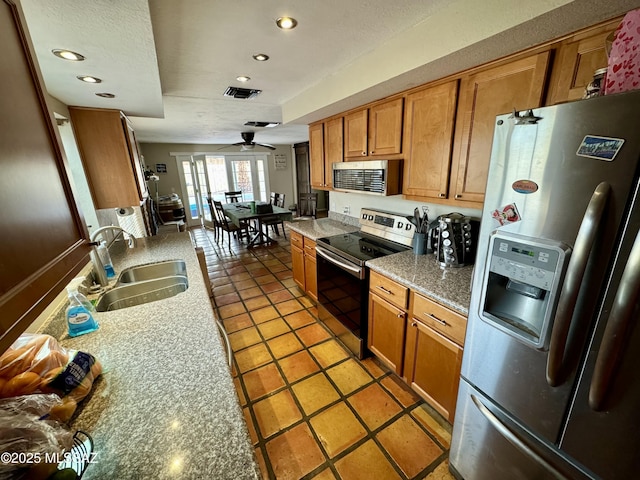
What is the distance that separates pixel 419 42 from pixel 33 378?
7.14ft

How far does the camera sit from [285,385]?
193 cm

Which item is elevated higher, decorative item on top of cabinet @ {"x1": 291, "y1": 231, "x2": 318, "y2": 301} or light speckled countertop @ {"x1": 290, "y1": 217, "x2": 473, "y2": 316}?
light speckled countertop @ {"x1": 290, "y1": 217, "x2": 473, "y2": 316}

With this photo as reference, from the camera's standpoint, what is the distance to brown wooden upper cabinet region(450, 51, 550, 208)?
1.25 meters

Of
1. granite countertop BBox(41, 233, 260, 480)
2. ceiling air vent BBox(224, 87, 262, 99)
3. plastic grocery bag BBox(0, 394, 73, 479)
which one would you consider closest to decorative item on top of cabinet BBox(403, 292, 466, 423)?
granite countertop BBox(41, 233, 260, 480)

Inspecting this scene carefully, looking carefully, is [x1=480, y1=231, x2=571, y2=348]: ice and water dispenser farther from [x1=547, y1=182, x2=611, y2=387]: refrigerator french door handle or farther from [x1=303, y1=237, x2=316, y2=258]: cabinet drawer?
[x1=303, y1=237, x2=316, y2=258]: cabinet drawer

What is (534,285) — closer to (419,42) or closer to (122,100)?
(419,42)

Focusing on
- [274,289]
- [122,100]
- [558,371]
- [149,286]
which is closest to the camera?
[558,371]

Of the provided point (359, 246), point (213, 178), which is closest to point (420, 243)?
point (359, 246)

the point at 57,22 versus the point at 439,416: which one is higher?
the point at 57,22

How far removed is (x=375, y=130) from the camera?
86.1 inches

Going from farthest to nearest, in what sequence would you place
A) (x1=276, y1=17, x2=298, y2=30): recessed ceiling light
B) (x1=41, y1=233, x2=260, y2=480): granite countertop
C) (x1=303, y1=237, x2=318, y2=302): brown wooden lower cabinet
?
(x1=303, y1=237, x2=318, y2=302): brown wooden lower cabinet → (x1=276, y1=17, x2=298, y2=30): recessed ceiling light → (x1=41, y1=233, x2=260, y2=480): granite countertop

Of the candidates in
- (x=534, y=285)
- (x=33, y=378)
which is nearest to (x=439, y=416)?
(x=534, y=285)

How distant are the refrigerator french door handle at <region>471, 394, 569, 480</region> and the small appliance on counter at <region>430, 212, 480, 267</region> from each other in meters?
0.82

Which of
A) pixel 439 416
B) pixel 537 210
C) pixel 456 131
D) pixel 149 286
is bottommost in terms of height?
pixel 439 416
